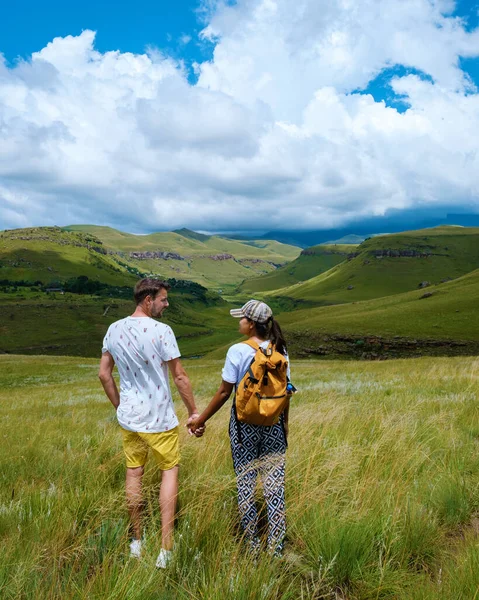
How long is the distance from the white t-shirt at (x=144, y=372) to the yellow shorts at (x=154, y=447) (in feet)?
0.29

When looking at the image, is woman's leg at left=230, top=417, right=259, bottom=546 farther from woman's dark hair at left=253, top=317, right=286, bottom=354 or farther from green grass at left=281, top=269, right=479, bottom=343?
green grass at left=281, top=269, right=479, bottom=343

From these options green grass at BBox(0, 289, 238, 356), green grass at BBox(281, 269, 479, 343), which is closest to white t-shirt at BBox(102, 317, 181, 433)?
green grass at BBox(281, 269, 479, 343)

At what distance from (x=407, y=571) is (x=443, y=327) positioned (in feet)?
213

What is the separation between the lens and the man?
4469 mm

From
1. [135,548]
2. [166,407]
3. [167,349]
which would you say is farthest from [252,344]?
[135,548]

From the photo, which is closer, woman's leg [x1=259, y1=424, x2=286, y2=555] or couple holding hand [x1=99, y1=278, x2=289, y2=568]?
woman's leg [x1=259, y1=424, x2=286, y2=555]

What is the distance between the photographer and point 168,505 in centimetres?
413

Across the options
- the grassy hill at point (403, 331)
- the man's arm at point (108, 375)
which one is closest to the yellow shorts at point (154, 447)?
the man's arm at point (108, 375)

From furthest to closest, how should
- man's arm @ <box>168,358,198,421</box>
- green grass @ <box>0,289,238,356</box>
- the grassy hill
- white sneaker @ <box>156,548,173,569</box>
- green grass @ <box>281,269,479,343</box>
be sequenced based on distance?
green grass @ <box>0,289,238,356</box> → green grass @ <box>281,269,479,343</box> → the grassy hill → man's arm @ <box>168,358,198,421</box> → white sneaker @ <box>156,548,173,569</box>

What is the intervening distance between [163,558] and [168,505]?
743 mm

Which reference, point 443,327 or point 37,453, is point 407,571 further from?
point 443,327

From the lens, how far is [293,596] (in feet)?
10.5

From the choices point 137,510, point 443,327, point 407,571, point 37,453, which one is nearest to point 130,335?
point 137,510

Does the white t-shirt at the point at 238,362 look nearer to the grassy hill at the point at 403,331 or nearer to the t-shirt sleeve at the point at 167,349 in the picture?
the t-shirt sleeve at the point at 167,349
